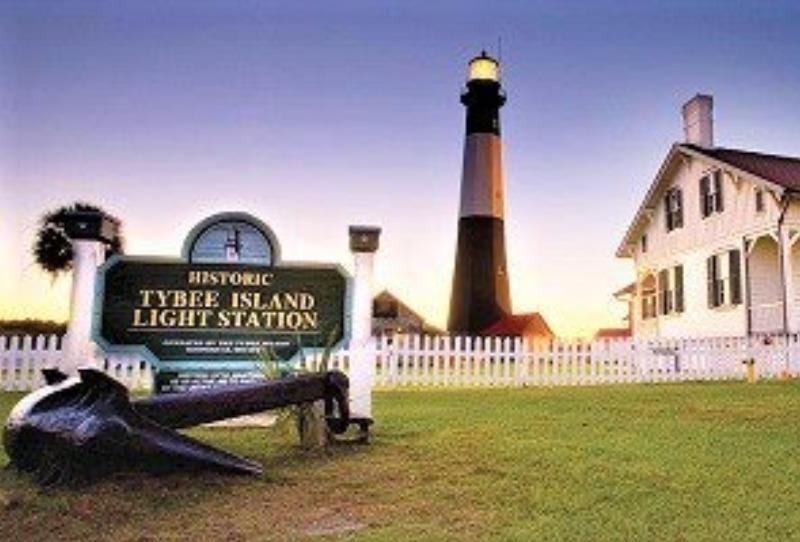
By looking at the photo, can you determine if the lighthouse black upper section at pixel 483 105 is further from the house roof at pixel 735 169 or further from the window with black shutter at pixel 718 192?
the window with black shutter at pixel 718 192

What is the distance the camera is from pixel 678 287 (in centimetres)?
2983

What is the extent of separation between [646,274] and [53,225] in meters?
36.9

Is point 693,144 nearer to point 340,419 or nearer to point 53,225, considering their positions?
point 340,419

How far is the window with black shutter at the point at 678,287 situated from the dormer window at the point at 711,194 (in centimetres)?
276

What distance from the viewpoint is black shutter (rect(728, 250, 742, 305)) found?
25.7m

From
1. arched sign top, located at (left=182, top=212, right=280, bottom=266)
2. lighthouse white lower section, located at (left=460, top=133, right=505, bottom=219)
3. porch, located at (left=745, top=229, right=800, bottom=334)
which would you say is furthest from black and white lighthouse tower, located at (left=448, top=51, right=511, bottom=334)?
arched sign top, located at (left=182, top=212, right=280, bottom=266)

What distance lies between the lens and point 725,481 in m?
5.11

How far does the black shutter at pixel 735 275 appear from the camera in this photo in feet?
84.2

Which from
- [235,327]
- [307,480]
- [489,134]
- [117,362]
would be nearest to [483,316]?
[489,134]

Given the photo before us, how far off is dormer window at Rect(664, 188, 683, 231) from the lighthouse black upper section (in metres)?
12.6

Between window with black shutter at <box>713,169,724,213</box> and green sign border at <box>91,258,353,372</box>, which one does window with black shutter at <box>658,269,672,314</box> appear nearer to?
window with black shutter at <box>713,169,724,213</box>

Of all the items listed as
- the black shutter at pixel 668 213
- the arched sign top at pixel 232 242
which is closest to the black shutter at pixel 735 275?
the black shutter at pixel 668 213

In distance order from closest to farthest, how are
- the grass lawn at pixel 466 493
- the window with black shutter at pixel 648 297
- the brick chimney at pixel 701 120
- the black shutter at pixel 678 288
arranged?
the grass lawn at pixel 466 493, the brick chimney at pixel 701 120, the black shutter at pixel 678 288, the window with black shutter at pixel 648 297

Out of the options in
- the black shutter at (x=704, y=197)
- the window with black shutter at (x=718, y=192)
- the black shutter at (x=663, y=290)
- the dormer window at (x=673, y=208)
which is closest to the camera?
the window with black shutter at (x=718, y=192)
